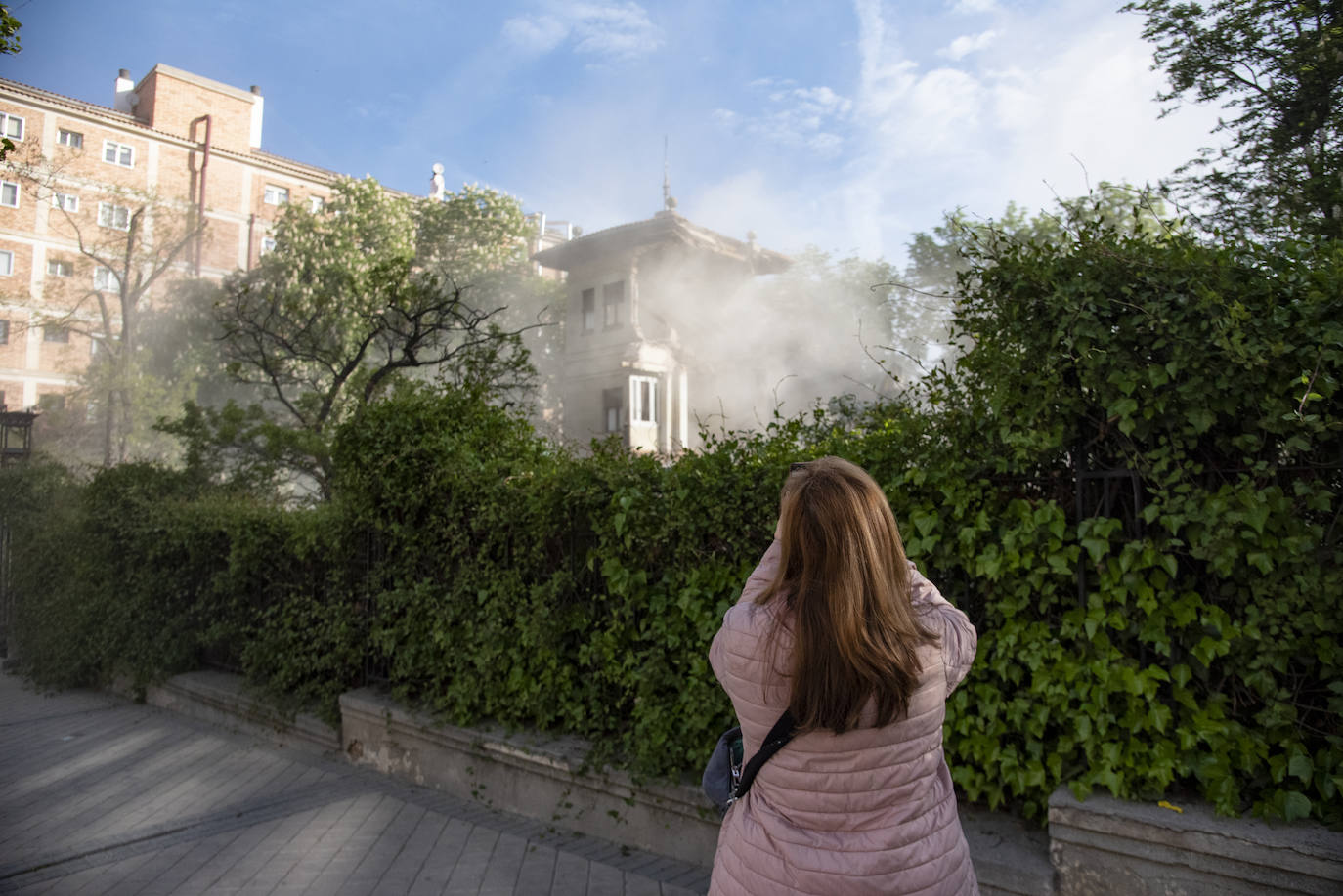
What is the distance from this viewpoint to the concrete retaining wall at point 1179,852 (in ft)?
8.69

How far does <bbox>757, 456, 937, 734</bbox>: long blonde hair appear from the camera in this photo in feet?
6.02

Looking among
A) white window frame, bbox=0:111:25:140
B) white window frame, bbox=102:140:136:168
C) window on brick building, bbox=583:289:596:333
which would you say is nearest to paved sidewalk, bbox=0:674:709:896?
window on brick building, bbox=583:289:596:333

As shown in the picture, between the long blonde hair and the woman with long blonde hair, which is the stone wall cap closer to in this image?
the woman with long blonde hair

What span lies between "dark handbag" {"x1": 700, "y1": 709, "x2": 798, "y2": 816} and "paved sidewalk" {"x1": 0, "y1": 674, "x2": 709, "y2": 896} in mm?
2077

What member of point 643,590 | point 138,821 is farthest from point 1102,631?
point 138,821

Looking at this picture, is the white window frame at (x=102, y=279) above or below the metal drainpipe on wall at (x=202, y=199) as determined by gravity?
below

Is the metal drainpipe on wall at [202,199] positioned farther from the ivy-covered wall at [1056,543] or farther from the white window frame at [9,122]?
the ivy-covered wall at [1056,543]

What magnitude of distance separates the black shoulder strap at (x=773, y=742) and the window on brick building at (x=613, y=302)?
3128 cm

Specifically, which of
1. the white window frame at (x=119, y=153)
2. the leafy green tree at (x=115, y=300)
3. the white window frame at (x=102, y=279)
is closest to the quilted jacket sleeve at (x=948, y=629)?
the leafy green tree at (x=115, y=300)

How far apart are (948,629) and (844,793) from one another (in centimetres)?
46

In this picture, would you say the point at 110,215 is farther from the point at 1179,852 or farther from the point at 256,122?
the point at 1179,852

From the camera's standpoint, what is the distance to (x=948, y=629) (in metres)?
2.02

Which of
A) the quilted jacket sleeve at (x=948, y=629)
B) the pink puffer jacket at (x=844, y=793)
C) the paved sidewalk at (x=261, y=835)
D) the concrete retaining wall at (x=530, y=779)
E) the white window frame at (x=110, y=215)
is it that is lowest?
the paved sidewalk at (x=261, y=835)

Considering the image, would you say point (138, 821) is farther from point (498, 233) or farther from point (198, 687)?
point (498, 233)
